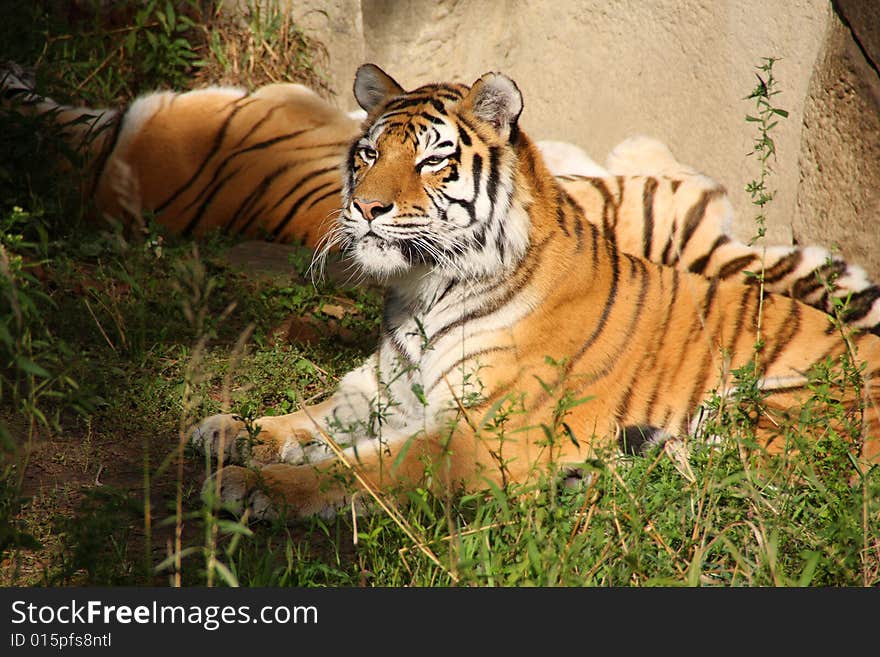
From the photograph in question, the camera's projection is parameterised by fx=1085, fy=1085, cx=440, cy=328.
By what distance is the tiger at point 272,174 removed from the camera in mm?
4070

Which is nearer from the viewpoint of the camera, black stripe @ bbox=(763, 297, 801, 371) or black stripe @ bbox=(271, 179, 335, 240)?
black stripe @ bbox=(763, 297, 801, 371)

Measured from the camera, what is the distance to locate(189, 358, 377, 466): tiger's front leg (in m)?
3.06

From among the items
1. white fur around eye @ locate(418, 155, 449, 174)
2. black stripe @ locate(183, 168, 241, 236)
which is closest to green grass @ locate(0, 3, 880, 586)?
white fur around eye @ locate(418, 155, 449, 174)

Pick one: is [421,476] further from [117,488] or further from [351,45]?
[351,45]

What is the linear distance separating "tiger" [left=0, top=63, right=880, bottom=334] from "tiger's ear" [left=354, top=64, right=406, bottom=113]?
2.93 ft

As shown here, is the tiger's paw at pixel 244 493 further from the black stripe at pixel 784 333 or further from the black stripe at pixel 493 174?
the black stripe at pixel 784 333

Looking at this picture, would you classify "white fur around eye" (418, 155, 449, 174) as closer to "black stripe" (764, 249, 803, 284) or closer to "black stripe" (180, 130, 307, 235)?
"black stripe" (764, 249, 803, 284)

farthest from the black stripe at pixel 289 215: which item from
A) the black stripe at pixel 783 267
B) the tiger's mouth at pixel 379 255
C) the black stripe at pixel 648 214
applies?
the black stripe at pixel 783 267

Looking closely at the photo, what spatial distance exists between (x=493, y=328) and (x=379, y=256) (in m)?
0.37

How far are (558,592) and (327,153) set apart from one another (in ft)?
11.1

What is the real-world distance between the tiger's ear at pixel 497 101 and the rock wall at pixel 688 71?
1243mm

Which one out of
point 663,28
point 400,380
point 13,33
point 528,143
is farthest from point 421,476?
point 13,33

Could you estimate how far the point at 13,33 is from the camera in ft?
16.4

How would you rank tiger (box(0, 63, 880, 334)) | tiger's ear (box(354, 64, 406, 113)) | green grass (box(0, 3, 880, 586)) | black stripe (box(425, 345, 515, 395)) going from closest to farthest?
green grass (box(0, 3, 880, 586)), black stripe (box(425, 345, 515, 395)), tiger's ear (box(354, 64, 406, 113)), tiger (box(0, 63, 880, 334))
